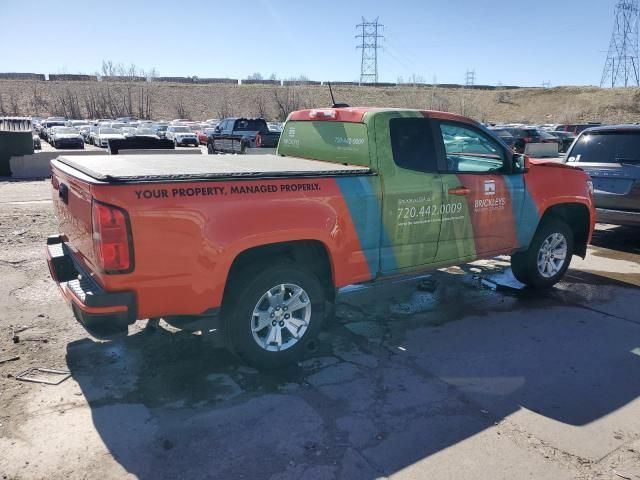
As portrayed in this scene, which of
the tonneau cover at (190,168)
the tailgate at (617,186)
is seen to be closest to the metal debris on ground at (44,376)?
the tonneau cover at (190,168)

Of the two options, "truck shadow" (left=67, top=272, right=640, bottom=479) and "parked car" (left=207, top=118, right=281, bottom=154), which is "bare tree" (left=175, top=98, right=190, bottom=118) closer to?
"parked car" (left=207, top=118, right=281, bottom=154)

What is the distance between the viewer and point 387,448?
3180 mm

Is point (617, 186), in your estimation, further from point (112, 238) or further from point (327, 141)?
point (112, 238)

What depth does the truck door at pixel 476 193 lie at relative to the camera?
4941 millimetres

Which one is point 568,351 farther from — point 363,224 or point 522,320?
point 363,224

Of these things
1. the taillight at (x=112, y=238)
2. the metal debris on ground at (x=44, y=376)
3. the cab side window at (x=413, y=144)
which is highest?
the cab side window at (x=413, y=144)

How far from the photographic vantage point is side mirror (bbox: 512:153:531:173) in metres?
5.43

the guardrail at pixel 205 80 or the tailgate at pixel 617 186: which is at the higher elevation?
the guardrail at pixel 205 80

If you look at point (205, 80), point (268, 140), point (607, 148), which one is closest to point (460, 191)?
point (607, 148)

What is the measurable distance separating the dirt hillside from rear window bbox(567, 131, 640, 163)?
68.6m

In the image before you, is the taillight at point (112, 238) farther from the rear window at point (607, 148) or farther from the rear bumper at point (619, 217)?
the rear window at point (607, 148)

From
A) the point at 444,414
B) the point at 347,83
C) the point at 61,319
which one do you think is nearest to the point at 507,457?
the point at 444,414

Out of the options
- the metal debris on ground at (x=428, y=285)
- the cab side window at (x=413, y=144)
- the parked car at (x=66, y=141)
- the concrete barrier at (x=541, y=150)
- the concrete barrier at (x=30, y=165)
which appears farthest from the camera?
the parked car at (x=66, y=141)

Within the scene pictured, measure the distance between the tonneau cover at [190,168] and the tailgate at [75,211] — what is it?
4.0 inches
